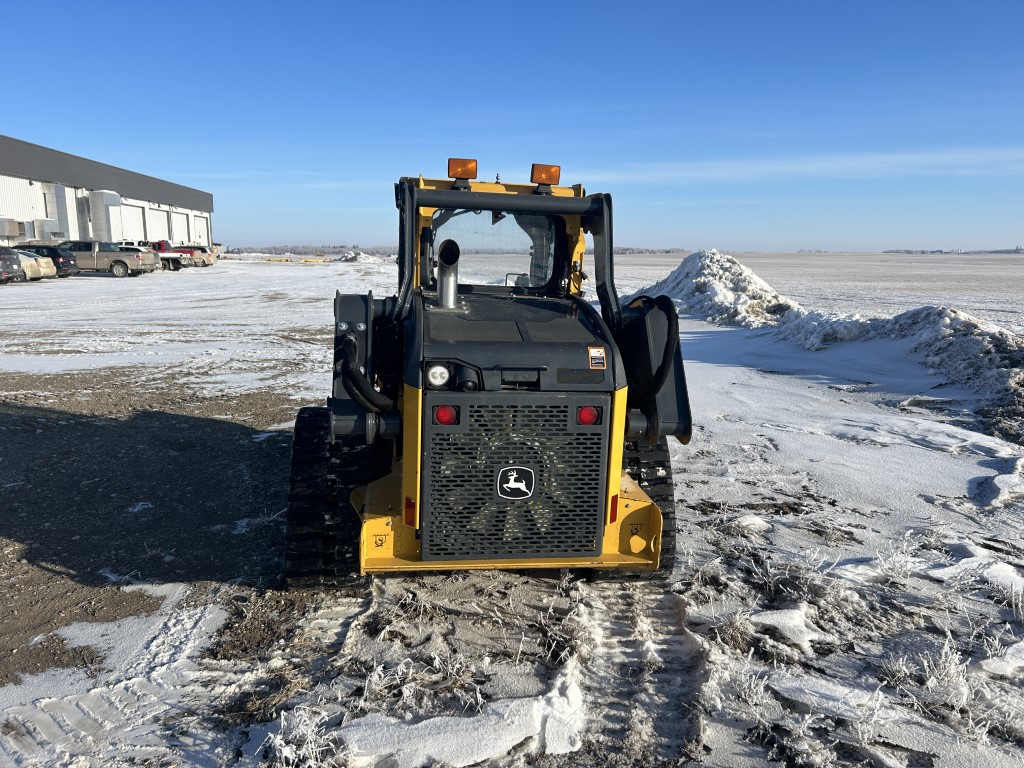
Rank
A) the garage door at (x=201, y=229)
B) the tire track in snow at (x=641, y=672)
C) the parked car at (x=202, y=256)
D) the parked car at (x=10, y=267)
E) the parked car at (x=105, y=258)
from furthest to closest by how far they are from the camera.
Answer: the garage door at (x=201, y=229) → the parked car at (x=202, y=256) → the parked car at (x=105, y=258) → the parked car at (x=10, y=267) → the tire track in snow at (x=641, y=672)

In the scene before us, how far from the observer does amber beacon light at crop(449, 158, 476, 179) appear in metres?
4.81

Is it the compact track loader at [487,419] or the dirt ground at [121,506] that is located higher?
the compact track loader at [487,419]

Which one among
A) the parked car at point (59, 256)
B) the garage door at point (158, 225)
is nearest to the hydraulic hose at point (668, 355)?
the parked car at point (59, 256)

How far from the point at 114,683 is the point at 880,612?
410 centimetres

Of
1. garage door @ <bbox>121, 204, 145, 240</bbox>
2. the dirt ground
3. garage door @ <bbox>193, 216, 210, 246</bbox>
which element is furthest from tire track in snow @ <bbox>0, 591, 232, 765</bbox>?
garage door @ <bbox>193, 216, 210, 246</bbox>

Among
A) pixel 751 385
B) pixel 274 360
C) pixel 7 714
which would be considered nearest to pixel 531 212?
pixel 7 714

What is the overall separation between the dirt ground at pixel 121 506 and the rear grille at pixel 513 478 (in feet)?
3.83

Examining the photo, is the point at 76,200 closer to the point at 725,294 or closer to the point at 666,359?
the point at 725,294

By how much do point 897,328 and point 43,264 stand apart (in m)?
30.2

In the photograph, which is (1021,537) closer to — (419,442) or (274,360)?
(419,442)

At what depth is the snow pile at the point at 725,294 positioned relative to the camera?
18281mm

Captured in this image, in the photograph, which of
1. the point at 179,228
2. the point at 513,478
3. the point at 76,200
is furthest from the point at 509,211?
the point at 179,228

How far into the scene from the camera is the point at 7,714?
10.6 feet

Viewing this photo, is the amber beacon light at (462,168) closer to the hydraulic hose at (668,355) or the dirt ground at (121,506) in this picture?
the hydraulic hose at (668,355)
